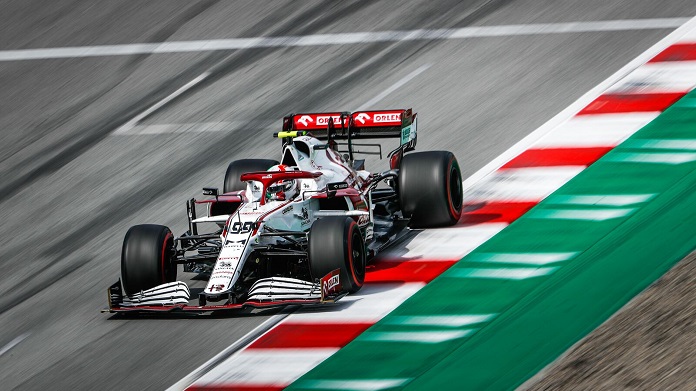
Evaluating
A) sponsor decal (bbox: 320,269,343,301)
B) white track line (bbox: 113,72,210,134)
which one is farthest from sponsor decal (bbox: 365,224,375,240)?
white track line (bbox: 113,72,210,134)

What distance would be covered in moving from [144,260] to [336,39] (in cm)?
882

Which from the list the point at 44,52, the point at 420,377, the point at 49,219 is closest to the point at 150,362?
the point at 420,377

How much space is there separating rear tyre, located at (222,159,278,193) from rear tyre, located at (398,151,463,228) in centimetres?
193

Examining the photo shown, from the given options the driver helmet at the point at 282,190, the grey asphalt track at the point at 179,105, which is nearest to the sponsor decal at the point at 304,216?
the driver helmet at the point at 282,190

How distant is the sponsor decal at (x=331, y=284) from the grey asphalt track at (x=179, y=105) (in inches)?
31.7

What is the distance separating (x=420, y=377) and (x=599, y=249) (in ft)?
9.37

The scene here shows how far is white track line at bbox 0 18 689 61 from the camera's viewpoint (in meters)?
19.0

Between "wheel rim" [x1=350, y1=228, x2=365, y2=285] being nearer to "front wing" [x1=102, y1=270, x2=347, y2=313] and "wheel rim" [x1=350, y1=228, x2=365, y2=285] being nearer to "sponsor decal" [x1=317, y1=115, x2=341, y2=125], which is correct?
"front wing" [x1=102, y1=270, x2=347, y2=313]

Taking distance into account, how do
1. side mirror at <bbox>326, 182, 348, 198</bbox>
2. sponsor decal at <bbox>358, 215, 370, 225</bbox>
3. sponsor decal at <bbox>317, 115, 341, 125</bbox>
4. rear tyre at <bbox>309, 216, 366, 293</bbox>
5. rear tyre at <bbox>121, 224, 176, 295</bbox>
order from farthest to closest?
sponsor decal at <bbox>317, 115, 341, 125</bbox>, sponsor decal at <bbox>358, 215, 370, 225</bbox>, side mirror at <bbox>326, 182, 348, 198</bbox>, rear tyre at <bbox>121, 224, 176, 295</bbox>, rear tyre at <bbox>309, 216, 366, 293</bbox>

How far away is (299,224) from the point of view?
12.8m

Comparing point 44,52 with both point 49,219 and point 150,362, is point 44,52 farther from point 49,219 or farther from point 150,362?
point 150,362

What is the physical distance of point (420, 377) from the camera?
33.5 ft

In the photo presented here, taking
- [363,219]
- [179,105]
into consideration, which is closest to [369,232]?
[363,219]

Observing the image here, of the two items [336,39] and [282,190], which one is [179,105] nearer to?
[336,39]
